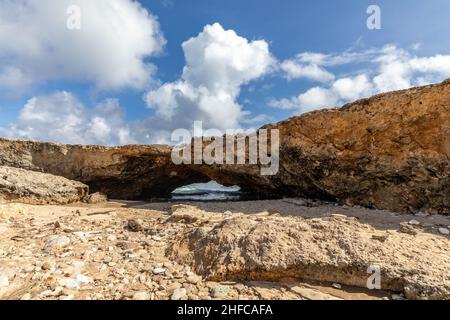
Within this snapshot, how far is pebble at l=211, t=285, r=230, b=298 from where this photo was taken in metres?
3.44

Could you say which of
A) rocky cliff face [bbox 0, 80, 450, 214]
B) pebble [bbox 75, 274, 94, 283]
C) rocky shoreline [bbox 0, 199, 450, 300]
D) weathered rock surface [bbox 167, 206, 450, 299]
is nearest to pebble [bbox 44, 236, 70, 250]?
rocky shoreline [bbox 0, 199, 450, 300]

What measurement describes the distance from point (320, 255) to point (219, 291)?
4.60ft

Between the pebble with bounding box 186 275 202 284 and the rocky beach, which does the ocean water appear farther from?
the pebble with bounding box 186 275 202 284

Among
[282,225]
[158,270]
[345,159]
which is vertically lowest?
[158,270]

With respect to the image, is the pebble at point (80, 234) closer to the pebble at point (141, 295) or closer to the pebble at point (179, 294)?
the pebble at point (141, 295)

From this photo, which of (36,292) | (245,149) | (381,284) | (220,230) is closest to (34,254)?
(36,292)

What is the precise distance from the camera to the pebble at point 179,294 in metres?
3.37

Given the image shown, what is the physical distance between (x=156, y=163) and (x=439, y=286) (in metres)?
11.3

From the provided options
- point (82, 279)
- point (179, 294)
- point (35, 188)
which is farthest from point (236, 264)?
point (35, 188)

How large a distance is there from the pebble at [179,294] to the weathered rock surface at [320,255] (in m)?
0.42

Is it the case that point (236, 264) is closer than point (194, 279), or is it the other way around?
point (194, 279)

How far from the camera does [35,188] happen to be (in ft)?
32.5

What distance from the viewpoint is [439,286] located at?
327 centimetres

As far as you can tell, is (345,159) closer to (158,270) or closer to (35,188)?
(158,270)
